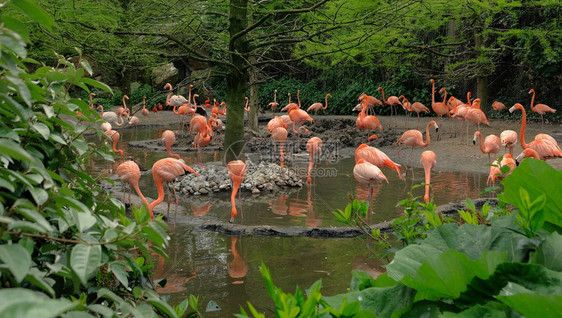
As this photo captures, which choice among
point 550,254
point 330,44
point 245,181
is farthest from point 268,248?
point 550,254

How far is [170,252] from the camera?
Result: 16.1 ft

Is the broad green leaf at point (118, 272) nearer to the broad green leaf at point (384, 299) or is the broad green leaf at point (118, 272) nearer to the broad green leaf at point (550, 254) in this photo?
the broad green leaf at point (384, 299)

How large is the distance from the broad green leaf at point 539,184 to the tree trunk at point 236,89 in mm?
6889

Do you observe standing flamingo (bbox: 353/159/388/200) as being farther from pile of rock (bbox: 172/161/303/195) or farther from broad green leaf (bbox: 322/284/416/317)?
broad green leaf (bbox: 322/284/416/317)

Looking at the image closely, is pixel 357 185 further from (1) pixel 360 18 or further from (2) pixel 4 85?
(2) pixel 4 85

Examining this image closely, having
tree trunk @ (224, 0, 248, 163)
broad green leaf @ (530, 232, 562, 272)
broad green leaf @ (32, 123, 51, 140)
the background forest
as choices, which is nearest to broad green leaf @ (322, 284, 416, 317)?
broad green leaf @ (530, 232, 562, 272)

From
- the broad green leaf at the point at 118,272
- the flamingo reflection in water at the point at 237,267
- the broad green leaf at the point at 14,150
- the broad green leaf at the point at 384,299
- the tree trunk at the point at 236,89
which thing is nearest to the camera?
the broad green leaf at the point at 14,150

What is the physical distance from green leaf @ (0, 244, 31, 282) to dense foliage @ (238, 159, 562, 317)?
338 mm

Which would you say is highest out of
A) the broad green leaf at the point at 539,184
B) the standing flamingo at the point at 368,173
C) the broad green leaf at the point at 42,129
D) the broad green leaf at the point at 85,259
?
the broad green leaf at the point at 42,129

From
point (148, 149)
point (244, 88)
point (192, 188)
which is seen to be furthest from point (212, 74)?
point (148, 149)

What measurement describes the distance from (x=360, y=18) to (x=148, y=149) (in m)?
7.90

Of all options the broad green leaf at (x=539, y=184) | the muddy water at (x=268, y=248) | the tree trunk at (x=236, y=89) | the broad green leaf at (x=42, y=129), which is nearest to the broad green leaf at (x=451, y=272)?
the broad green leaf at (x=539, y=184)

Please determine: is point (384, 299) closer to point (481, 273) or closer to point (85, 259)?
point (481, 273)

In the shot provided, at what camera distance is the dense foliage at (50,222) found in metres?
0.77
